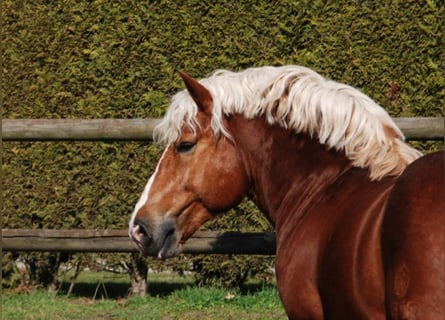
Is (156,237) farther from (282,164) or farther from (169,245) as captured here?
(282,164)

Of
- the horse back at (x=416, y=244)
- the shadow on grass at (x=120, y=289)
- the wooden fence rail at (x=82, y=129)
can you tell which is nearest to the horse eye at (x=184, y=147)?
the horse back at (x=416, y=244)

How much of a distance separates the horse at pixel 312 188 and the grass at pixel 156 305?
2.36 m

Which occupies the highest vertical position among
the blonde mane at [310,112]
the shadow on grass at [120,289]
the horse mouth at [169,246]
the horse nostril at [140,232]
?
the blonde mane at [310,112]

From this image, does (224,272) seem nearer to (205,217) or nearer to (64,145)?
(64,145)

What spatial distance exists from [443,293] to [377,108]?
1199 mm

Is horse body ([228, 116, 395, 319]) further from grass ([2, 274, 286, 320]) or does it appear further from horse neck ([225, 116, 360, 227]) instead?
grass ([2, 274, 286, 320])

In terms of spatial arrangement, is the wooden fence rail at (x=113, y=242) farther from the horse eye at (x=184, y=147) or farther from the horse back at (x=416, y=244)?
the horse back at (x=416, y=244)

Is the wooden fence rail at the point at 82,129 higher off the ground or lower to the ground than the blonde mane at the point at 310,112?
lower

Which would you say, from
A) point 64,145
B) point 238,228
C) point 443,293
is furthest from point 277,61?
point 443,293

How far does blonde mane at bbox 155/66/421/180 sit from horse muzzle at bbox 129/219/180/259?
1.31ft

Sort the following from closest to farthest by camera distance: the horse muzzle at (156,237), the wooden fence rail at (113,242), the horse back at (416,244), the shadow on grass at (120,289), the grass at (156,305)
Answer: the horse back at (416,244), the horse muzzle at (156,237), the wooden fence rail at (113,242), the grass at (156,305), the shadow on grass at (120,289)

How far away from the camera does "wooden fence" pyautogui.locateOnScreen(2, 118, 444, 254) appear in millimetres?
5191

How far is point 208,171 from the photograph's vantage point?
402cm

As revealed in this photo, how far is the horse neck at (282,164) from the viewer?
12.7 ft
